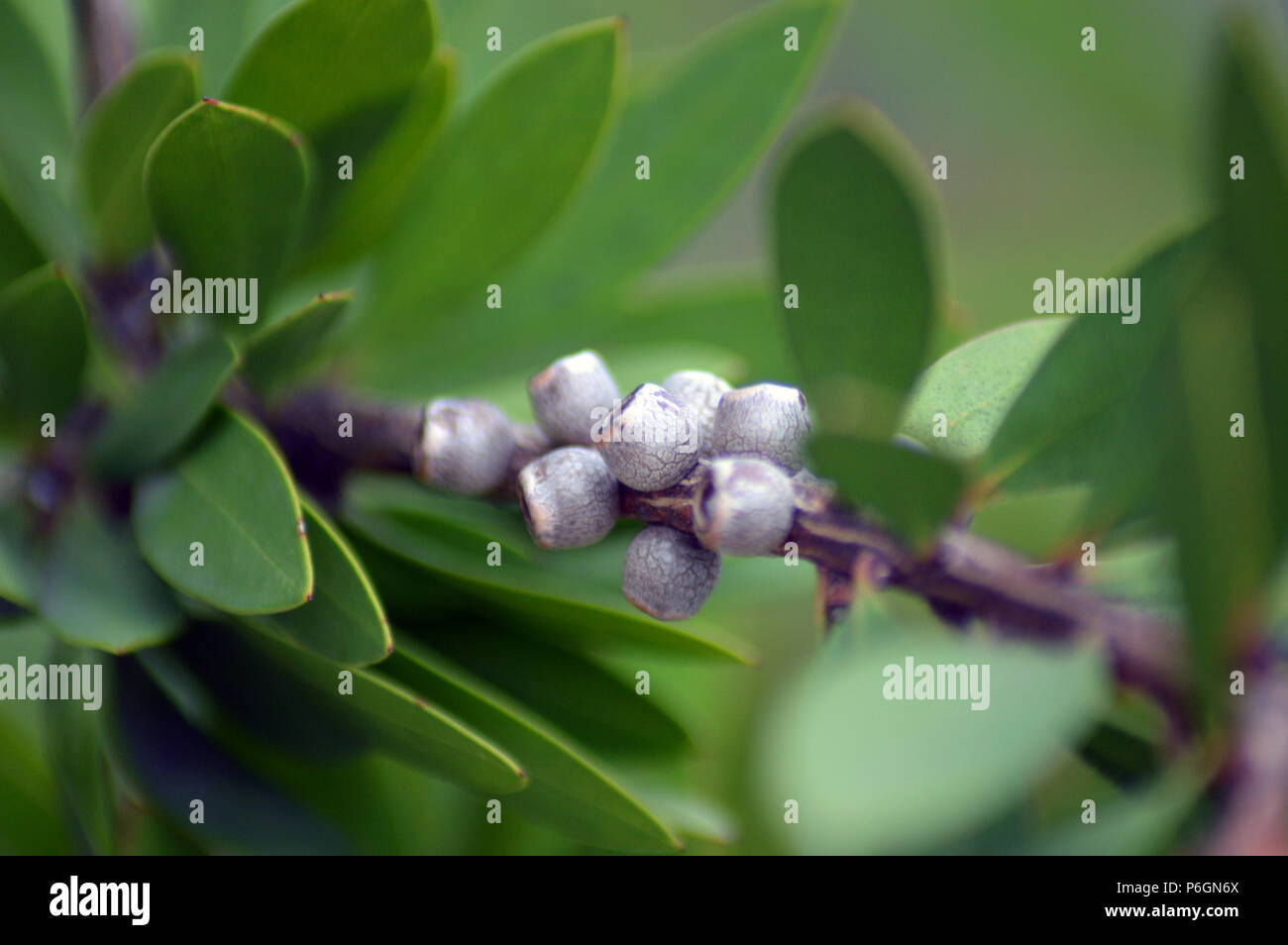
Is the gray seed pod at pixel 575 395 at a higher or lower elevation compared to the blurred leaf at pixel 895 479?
higher

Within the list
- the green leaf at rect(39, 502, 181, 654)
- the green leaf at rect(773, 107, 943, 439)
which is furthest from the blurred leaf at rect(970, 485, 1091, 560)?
the green leaf at rect(39, 502, 181, 654)

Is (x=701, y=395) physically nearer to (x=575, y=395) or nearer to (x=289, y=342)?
(x=575, y=395)

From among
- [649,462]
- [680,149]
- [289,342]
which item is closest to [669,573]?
[649,462]

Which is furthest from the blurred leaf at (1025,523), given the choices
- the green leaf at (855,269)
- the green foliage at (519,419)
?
the green leaf at (855,269)

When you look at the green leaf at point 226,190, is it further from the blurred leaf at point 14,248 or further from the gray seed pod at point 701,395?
the gray seed pod at point 701,395
